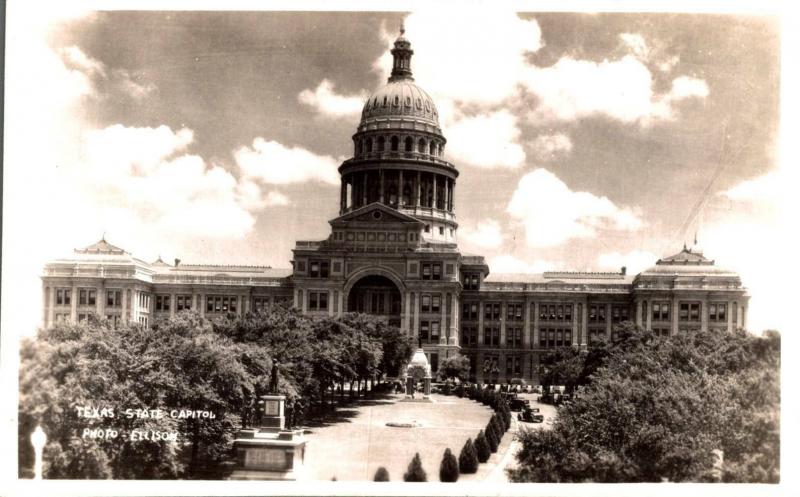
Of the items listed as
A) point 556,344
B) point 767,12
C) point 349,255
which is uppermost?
point 767,12

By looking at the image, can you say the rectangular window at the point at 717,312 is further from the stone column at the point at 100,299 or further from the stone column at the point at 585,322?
the stone column at the point at 100,299

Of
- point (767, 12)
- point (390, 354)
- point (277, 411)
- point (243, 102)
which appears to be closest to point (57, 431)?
point (277, 411)

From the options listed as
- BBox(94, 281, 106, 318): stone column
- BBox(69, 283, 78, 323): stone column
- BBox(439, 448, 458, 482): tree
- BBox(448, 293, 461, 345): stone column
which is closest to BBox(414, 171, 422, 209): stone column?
BBox(448, 293, 461, 345): stone column

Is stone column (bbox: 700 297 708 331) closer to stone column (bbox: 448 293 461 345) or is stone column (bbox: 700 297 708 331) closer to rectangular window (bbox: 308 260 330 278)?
stone column (bbox: 448 293 461 345)

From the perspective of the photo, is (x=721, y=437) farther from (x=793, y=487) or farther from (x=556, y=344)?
(x=556, y=344)

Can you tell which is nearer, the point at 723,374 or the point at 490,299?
the point at 723,374

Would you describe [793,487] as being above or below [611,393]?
below
